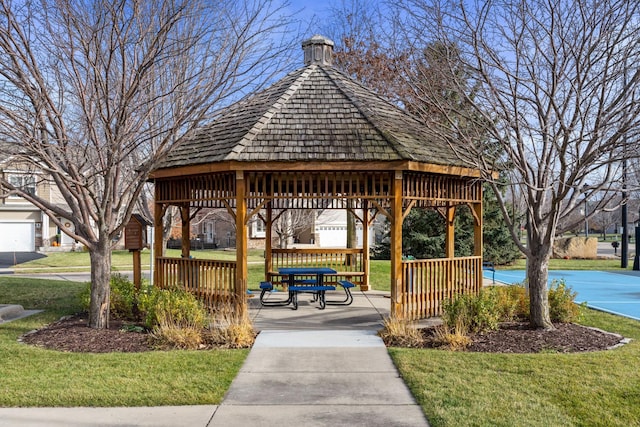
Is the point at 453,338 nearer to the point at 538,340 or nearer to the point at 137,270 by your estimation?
the point at 538,340

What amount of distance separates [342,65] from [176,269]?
1741 cm

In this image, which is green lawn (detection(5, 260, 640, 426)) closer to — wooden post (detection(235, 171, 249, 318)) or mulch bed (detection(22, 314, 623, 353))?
mulch bed (detection(22, 314, 623, 353))

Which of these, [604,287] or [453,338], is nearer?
[453,338]

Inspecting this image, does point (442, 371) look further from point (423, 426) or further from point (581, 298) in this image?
point (581, 298)

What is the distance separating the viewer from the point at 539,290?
373 inches

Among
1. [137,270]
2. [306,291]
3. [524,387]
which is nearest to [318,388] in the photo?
[524,387]

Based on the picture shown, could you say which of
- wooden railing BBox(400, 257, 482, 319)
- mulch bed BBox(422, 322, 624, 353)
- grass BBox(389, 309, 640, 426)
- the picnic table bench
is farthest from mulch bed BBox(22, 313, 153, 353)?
wooden railing BBox(400, 257, 482, 319)

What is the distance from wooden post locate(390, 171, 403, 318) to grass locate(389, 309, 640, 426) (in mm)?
1970

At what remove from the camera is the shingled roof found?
10.4 meters

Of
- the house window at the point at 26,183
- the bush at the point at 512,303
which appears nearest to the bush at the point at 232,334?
the house window at the point at 26,183

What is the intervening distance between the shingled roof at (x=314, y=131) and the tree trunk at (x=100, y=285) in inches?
100

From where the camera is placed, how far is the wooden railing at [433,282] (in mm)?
10539

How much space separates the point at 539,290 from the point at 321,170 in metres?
4.49

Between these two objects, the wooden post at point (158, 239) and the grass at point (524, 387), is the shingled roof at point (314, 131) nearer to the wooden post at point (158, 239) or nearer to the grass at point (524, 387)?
the wooden post at point (158, 239)
